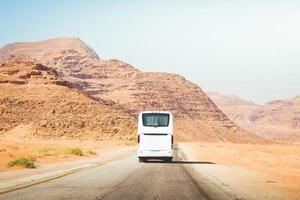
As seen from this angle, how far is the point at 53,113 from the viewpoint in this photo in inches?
4299

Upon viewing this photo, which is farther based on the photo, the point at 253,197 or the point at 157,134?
the point at 157,134

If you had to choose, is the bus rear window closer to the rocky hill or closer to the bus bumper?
the bus bumper

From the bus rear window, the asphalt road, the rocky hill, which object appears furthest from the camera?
the rocky hill

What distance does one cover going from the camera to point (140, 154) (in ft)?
102

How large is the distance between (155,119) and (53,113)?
3199 inches

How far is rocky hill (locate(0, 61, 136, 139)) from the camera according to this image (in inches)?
4050

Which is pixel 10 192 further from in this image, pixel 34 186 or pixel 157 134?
pixel 157 134

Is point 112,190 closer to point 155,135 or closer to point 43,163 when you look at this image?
point 155,135

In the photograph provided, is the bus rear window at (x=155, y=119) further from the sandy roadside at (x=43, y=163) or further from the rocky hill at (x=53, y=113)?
the rocky hill at (x=53, y=113)

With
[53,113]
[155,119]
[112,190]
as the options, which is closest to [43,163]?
[155,119]

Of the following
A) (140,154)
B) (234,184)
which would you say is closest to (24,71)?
(140,154)

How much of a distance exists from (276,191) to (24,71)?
391 feet

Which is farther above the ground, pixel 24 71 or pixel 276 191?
pixel 24 71

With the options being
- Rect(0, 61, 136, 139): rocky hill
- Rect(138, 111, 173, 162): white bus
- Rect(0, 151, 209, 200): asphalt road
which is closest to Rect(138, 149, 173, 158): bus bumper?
Rect(138, 111, 173, 162): white bus
